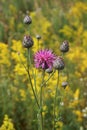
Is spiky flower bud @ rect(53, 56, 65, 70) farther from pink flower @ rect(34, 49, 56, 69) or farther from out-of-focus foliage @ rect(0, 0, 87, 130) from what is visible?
out-of-focus foliage @ rect(0, 0, 87, 130)

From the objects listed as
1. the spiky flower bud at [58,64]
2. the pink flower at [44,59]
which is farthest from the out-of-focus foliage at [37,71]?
the spiky flower bud at [58,64]

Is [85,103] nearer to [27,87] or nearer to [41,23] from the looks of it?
[27,87]

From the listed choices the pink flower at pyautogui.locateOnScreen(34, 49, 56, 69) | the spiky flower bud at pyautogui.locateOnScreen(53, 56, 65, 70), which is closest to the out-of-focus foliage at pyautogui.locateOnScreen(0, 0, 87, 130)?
the pink flower at pyautogui.locateOnScreen(34, 49, 56, 69)

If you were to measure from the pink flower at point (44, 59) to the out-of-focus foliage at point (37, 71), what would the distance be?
111mm

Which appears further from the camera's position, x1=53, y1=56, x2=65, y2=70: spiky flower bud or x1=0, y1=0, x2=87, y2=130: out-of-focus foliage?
x1=0, y1=0, x2=87, y2=130: out-of-focus foliage

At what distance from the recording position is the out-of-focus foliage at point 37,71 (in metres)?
3.69

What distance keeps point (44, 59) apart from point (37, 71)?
138cm

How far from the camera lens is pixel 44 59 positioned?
2.48m

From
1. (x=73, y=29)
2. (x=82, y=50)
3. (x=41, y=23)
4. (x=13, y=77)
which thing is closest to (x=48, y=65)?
(x=13, y=77)

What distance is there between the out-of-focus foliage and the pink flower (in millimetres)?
111

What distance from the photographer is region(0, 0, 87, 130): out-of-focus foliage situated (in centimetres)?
369

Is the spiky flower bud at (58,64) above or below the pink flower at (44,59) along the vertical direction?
below

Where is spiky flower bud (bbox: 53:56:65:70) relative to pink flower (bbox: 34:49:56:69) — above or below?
below

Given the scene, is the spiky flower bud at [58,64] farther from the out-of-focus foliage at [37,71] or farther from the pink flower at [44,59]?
the out-of-focus foliage at [37,71]
